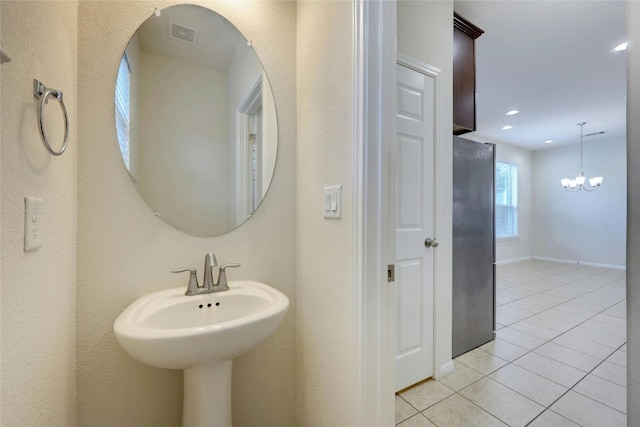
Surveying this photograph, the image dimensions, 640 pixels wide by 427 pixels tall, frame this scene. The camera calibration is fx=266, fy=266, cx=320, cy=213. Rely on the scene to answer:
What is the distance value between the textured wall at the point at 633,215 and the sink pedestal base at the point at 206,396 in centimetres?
111

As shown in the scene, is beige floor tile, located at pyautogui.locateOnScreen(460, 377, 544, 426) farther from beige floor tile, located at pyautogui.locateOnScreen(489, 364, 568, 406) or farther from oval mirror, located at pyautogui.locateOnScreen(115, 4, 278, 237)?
oval mirror, located at pyautogui.locateOnScreen(115, 4, 278, 237)

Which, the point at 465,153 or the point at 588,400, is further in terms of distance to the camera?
the point at 465,153

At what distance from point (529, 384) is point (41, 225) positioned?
268 centimetres

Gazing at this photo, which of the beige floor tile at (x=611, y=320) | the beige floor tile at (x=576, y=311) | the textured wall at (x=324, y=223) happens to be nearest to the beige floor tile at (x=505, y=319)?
the beige floor tile at (x=576, y=311)

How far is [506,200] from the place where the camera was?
6.11m

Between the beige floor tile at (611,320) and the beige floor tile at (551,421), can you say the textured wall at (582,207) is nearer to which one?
the beige floor tile at (611,320)

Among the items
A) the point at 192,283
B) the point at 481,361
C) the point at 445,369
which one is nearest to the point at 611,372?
the point at 481,361

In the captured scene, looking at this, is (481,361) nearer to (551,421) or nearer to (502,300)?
(551,421)

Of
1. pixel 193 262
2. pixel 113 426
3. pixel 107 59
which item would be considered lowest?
pixel 113 426

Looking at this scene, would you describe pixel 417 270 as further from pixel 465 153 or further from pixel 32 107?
pixel 32 107

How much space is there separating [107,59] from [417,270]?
187 centimetres

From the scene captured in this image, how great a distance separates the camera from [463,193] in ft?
6.97

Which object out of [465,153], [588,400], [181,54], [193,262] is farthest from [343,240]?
[588,400]

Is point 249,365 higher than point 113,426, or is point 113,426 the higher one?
point 249,365
